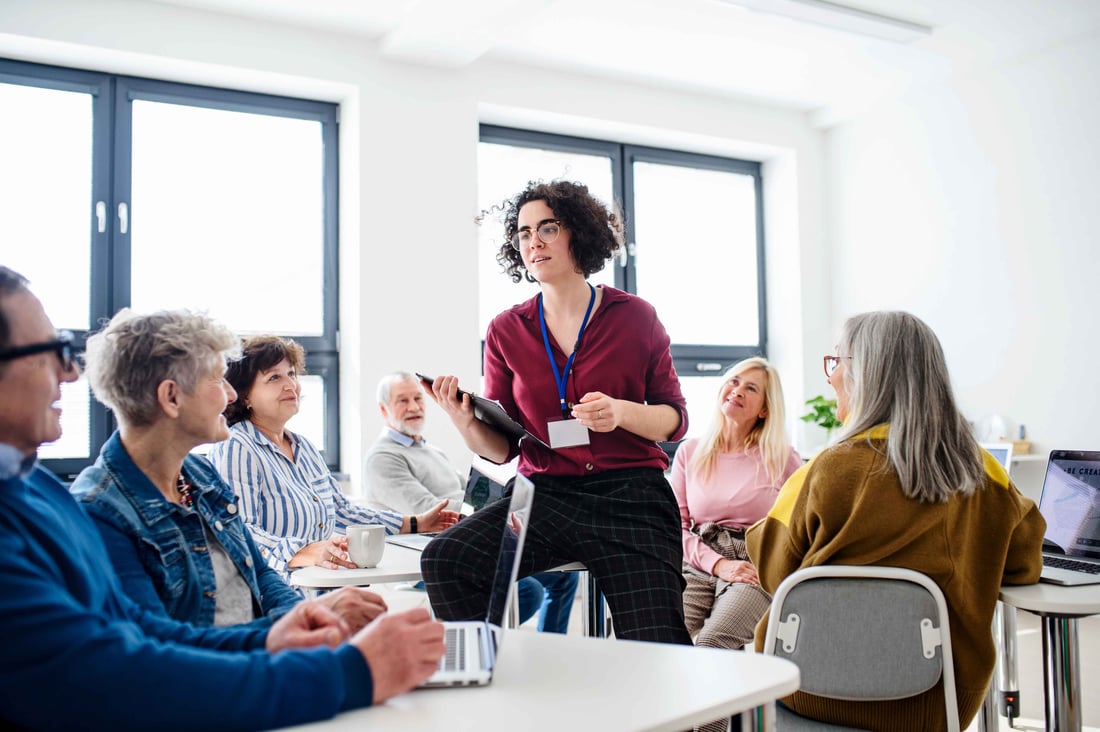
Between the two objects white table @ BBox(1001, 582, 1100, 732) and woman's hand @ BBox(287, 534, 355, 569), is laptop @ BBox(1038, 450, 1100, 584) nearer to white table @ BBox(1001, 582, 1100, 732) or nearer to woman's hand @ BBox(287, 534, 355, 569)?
white table @ BBox(1001, 582, 1100, 732)

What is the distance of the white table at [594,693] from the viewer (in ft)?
3.36

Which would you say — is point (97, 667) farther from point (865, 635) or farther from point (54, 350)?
point (865, 635)

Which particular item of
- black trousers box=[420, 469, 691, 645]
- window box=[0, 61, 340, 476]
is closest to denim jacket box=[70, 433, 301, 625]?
black trousers box=[420, 469, 691, 645]

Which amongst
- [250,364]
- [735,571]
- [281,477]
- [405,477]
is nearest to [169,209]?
[405,477]

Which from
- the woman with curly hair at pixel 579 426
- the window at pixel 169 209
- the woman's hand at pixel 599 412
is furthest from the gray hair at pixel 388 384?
the woman's hand at pixel 599 412

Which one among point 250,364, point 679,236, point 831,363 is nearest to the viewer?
point 831,363

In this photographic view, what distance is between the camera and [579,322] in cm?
242

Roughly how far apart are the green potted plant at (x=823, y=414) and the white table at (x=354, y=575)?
3.98 meters

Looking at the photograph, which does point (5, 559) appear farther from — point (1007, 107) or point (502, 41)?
point (1007, 107)

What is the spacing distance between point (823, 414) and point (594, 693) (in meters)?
4.88

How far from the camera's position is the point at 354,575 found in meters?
2.12

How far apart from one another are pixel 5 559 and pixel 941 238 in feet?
18.4

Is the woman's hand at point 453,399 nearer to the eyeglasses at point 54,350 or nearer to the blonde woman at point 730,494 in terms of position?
the blonde woman at point 730,494

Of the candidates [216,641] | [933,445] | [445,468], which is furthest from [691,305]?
[216,641]
